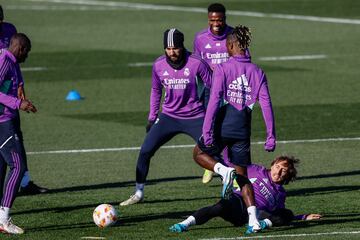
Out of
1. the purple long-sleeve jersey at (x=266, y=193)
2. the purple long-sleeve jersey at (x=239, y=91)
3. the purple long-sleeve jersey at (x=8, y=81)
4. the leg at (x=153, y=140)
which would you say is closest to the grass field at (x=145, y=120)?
the purple long-sleeve jersey at (x=266, y=193)

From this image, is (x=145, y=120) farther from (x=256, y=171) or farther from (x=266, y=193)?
(x=266, y=193)

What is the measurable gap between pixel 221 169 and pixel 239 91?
1.05m

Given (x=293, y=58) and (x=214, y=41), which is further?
(x=293, y=58)

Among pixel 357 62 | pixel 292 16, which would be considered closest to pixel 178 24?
pixel 292 16

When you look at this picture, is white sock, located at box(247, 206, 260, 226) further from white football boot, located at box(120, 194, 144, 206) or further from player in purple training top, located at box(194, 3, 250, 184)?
player in purple training top, located at box(194, 3, 250, 184)

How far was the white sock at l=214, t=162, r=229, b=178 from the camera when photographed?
47.2 ft

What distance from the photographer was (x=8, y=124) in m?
14.9

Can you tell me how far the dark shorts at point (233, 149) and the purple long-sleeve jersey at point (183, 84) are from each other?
196cm

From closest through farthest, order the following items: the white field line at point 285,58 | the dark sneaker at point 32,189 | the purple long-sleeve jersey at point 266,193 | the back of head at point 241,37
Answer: the purple long-sleeve jersey at point 266,193 < the back of head at point 241,37 < the dark sneaker at point 32,189 < the white field line at point 285,58

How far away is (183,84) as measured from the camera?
17.0m

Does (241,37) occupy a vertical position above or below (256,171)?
above

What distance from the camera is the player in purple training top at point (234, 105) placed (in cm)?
1469

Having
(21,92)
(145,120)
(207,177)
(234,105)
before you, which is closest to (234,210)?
(234,105)

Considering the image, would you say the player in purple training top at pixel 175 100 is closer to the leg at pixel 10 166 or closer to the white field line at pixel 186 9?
the leg at pixel 10 166
